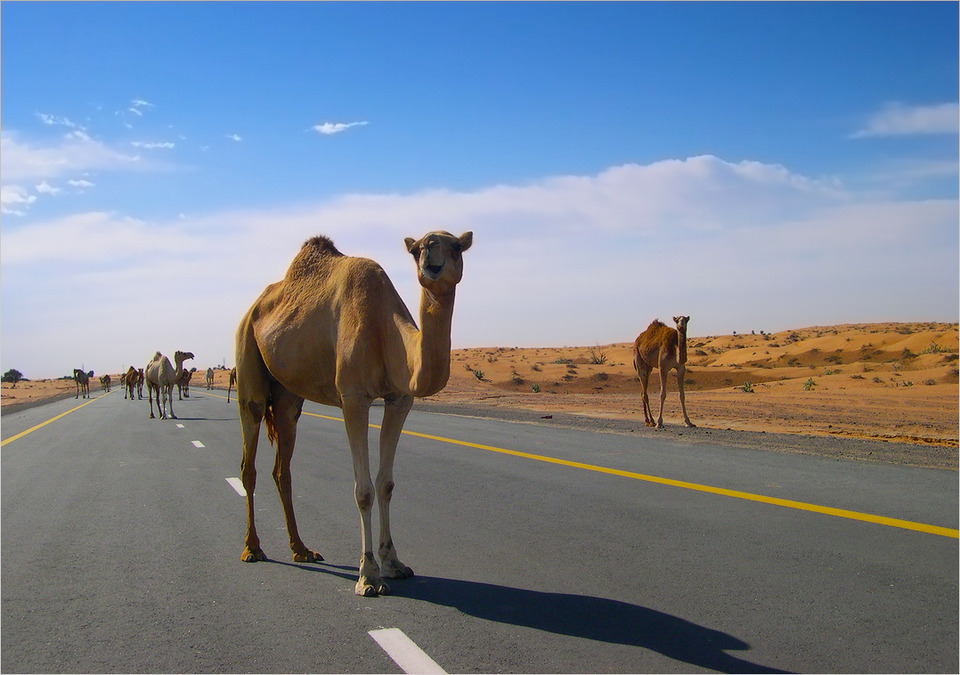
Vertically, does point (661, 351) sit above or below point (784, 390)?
above

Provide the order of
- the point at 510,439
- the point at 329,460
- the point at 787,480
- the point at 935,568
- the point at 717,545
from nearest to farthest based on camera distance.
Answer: the point at 935,568, the point at 717,545, the point at 787,480, the point at 329,460, the point at 510,439

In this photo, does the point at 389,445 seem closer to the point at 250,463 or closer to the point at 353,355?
the point at 353,355

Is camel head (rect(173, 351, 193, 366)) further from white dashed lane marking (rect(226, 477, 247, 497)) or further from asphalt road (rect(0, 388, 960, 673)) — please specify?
white dashed lane marking (rect(226, 477, 247, 497))

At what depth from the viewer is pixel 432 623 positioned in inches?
197

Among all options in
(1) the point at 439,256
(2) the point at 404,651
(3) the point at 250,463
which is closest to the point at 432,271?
(1) the point at 439,256

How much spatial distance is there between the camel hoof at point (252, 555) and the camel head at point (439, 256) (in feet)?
10.1

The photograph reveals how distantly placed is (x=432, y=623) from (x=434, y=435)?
40.3ft

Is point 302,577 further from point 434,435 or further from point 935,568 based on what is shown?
point 434,435

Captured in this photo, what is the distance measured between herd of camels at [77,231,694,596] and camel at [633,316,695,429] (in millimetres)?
13924

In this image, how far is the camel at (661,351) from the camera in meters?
20.1

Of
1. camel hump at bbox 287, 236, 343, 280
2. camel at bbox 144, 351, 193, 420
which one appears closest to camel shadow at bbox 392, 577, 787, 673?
camel hump at bbox 287, 236, 343, 280

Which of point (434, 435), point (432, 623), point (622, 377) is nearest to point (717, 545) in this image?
point (432, 623)

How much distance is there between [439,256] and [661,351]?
1621cm

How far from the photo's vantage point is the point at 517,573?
6.12 meters
